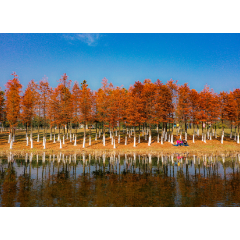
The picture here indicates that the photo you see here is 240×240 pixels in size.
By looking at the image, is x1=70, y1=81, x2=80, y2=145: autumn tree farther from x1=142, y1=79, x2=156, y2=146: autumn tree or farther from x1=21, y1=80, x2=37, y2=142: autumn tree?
x1=142, y1=79, x2=156, y2=146: autumn tree

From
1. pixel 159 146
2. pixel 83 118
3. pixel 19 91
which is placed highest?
pixel 19 91

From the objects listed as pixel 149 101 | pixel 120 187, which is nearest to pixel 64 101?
pixel 149 101

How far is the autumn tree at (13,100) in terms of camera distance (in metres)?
50.0

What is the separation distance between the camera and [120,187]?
17375 millimetres

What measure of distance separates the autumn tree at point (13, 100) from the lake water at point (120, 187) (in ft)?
94.8

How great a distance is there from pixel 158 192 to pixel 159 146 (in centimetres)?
3334

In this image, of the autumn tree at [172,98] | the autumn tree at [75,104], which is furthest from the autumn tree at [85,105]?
the autumn tree at [172,98]

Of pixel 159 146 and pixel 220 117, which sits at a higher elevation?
pixel 220 117

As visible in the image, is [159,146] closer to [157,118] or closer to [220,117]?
[157,118]

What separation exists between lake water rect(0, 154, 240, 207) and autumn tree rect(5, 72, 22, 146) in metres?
28.9

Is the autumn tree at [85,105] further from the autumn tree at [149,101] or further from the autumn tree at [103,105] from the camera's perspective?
the autumn tree at [149,101]

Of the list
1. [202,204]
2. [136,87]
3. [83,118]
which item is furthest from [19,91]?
[202,204]

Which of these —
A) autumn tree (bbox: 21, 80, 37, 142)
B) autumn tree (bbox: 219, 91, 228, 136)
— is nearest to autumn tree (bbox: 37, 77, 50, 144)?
autumn tree (bbox: 21, 80, 37, 142)
